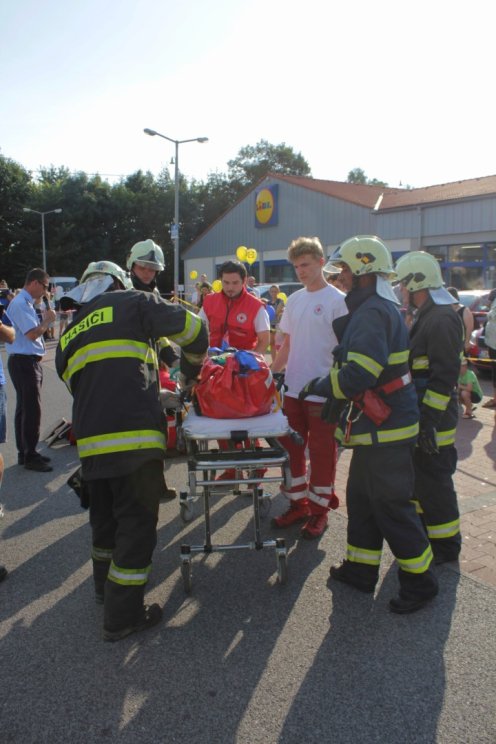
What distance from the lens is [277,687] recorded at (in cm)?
256

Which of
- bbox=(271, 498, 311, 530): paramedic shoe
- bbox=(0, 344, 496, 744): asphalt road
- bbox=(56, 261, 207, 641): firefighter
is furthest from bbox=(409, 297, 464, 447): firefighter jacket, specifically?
bbox=(56, 261, 207, 641): firefighter

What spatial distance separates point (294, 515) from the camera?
14.3 ft

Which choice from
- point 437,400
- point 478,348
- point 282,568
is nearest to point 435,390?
point 437,400

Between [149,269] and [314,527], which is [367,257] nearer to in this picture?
[149,269]

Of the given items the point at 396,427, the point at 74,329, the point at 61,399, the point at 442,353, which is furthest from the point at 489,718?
the point at 61,399

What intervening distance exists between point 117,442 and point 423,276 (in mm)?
2093

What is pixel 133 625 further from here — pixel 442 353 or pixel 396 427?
pixel 442 353

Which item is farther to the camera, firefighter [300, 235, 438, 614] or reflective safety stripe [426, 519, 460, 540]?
reflective safety stripe [426, 519, 460, 540]

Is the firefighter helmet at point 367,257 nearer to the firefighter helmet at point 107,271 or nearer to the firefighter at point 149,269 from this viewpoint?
the firefighter helmet at point 107,271

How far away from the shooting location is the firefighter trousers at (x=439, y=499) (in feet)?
11.7

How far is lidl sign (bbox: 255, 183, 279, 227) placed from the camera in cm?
3127

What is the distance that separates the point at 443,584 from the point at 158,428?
6.31 feet

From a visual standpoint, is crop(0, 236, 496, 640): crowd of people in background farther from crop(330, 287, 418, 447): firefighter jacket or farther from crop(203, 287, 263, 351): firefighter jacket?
crop(203, 287, 263, 351): firefighter jacket

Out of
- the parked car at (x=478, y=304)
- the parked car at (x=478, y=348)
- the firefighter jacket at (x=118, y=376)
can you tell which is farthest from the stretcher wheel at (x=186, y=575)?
the parked car at (x=478, y=304)
